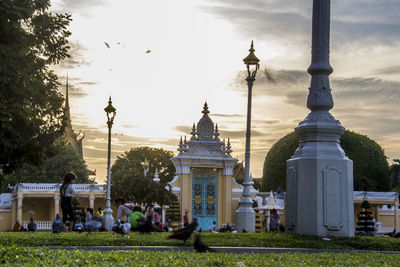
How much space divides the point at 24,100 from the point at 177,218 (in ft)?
72.2

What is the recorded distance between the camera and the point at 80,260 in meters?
9.24

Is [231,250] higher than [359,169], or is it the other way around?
[359,169]

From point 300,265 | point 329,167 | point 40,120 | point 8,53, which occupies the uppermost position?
point 8,53

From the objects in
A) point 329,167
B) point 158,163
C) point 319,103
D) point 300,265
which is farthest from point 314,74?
point 158,163

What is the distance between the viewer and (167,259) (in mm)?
9570

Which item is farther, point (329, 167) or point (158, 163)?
point (158, 163)

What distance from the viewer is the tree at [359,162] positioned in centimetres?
5219

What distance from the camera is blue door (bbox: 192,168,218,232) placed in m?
37.8

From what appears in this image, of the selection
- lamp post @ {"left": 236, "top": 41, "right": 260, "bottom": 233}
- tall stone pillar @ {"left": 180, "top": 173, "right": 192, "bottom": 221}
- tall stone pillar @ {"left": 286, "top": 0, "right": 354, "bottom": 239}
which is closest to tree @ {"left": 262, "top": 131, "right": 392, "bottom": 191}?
tall stone pillar @ {"left": 180, "top": 173, "right": 192, "bottom": 221}

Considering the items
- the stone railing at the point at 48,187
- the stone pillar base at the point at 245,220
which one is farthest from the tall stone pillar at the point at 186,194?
the stone pillar base at the point at 245,220

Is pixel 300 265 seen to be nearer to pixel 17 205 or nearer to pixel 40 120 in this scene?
pixel 40 120

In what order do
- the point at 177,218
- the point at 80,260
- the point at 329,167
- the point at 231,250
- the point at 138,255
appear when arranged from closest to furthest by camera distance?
the point at 80,260 < the point at 138,255 < the point at 231,250 < the point at 329,167 < the point at 177,218

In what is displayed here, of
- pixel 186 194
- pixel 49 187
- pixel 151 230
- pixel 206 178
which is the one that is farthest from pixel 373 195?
pixel 151 230

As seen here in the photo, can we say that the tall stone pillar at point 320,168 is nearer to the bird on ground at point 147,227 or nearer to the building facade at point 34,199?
the bird on ground at point 147,227
